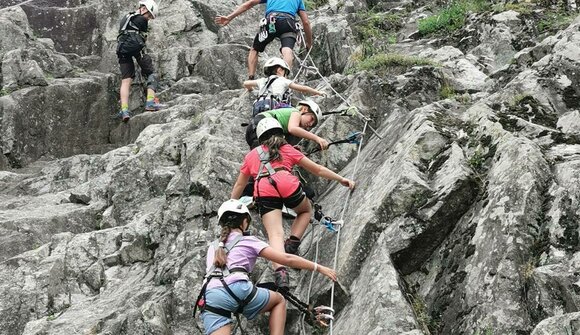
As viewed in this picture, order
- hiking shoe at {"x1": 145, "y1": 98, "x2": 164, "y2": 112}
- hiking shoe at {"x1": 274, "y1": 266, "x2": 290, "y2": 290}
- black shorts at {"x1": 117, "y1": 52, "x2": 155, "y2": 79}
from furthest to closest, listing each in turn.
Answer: black shorts at {"x1": 117, "y1": 52, "x2": 155, "y2": 79} → hiking shoe at {"x1": 145, "y1": 98, "x2": 164, "y2": 112} → hiking shoe at {"x1": 274, "y1": 266, "x2": 290, "y2": 290}

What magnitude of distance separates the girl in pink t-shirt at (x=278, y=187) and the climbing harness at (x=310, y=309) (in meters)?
0.16

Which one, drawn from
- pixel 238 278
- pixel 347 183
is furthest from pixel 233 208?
pixel 347 183

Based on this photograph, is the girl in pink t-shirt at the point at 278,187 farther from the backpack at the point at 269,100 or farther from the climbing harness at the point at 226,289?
the backpack at the point at 269,100

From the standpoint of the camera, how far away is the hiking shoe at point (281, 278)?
10.3m

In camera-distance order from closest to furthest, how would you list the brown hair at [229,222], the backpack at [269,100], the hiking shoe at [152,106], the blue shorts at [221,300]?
the blue shorts at [221,300] < the brown hair at [229,222] < the backpack at [269,100] < the hiking shoe at [152,106]

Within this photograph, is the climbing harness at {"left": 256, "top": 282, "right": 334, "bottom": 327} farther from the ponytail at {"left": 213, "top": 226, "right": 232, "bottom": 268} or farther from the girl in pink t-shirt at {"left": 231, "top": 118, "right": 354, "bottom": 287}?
the ponytail at {"left": 213, "top": 226, "right": 232, "bottom": 268}

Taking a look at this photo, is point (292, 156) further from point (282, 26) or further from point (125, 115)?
point (125, 115)

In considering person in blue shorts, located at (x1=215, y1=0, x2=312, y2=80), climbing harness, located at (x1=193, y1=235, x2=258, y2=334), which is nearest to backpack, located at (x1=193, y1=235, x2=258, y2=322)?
climbing harness, located at (x1=193, y1=235, x2=258, y2=334)

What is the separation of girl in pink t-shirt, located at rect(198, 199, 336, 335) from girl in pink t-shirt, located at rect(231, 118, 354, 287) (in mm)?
681

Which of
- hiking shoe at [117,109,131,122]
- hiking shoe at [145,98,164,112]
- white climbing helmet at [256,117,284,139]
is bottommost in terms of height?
hiking shoe at [117,109,131,122]

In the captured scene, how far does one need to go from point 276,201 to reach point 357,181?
76.5 inches

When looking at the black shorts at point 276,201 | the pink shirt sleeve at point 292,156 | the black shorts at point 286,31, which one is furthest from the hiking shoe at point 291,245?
the black shorts at point 286,31

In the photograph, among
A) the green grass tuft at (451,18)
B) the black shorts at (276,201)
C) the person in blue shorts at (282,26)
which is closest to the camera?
the black shorts at (276,201)

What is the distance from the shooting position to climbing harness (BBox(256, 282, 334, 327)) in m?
9.64
